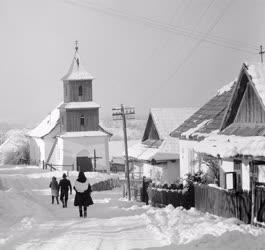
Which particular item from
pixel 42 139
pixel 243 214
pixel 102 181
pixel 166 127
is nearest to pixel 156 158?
pixel 166 127

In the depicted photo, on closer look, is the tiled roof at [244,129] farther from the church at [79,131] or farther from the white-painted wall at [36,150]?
the white-painted wall at [36,150]

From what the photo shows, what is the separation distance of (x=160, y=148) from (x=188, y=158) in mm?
6561

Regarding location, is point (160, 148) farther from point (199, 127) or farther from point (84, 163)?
point (84, 163)

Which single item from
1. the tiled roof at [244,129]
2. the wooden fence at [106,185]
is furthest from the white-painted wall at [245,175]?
the wooden fence at [106,185]

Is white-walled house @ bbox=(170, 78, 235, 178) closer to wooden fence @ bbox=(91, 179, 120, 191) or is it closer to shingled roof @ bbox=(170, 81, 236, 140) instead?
shingled roof @ bbox=(170, 81, 236, 140)

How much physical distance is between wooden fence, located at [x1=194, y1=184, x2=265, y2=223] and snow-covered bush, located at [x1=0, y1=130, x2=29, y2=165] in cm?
6446

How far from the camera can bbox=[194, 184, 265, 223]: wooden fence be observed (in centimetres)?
1777

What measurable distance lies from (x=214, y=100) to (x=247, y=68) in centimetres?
1260

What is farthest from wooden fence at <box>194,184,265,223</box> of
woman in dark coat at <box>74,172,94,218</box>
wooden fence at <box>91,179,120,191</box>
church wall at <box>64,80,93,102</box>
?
church wall at <box>64,80,93,102</box>

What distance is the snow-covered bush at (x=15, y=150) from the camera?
86688 millimetres

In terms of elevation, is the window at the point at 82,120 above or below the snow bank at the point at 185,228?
above

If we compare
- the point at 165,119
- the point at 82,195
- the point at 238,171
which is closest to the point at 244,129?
the point at 238,171

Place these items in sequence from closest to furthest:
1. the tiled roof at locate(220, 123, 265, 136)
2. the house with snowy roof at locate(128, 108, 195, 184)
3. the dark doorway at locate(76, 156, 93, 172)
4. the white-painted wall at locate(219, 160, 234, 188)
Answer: the tiled roof at locate(220, 123, 265, 136) → the white-painted wall at locate(219, 160, 234, 188) → the house with snowy roof at locate(128, 108, 195, 184) → the dark doorway at locate(76, 156, 93, 172)

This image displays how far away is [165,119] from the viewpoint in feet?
→ 164
